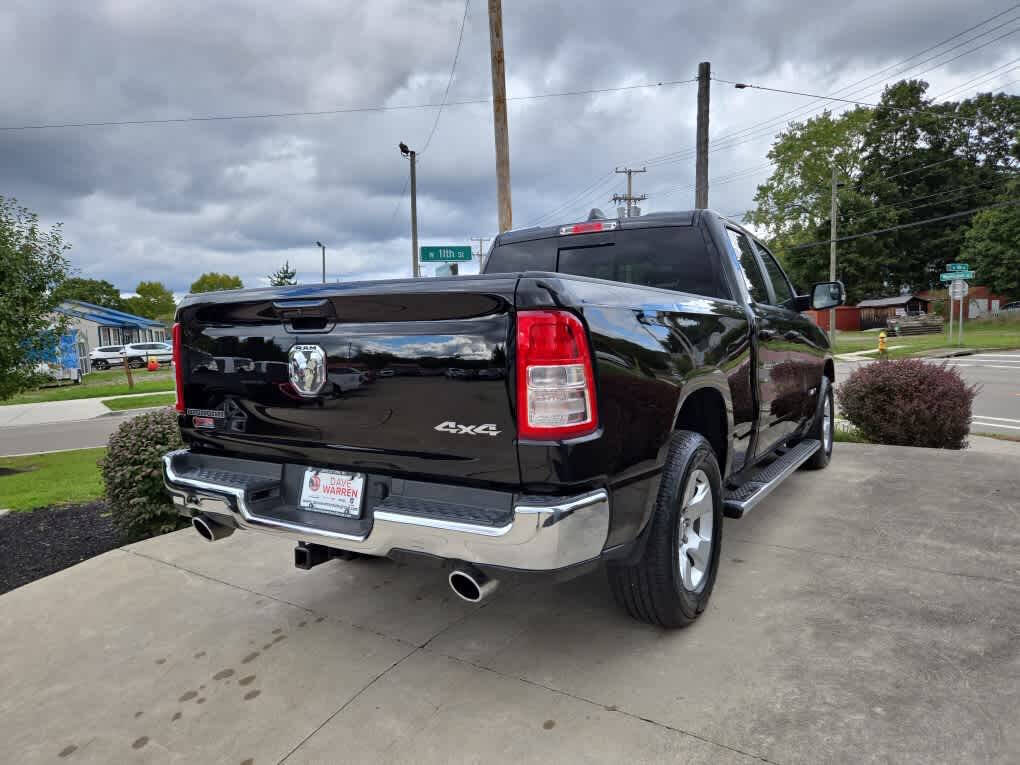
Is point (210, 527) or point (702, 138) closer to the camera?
point (210, 527)

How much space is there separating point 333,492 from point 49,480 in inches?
295

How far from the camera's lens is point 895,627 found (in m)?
2.77

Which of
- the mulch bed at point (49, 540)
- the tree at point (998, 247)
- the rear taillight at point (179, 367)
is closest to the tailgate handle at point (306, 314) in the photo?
the rear taillight at point (179, 367)

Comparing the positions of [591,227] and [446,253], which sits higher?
[446,253]

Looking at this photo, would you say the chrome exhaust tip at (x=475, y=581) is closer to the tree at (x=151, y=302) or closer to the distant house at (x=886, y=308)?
the distant house at (x=886, y=308)

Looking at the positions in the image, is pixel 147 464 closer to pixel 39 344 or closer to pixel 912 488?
pixel 912 488

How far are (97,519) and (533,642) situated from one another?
4.36 metres

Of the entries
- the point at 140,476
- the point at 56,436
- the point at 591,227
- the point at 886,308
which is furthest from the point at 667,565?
the point at 886,308

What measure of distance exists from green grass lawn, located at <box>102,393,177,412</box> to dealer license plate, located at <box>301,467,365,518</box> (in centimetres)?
1712

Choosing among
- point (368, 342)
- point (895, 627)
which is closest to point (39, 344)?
point (368, 342)

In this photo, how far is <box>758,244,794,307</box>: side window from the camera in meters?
4.58

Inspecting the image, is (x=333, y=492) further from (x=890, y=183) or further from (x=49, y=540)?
(x=890, y=183)

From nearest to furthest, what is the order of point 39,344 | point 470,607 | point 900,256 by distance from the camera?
point 470,607 < point 39,344 < point 900,256

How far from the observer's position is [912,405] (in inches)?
272
